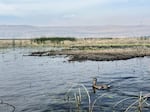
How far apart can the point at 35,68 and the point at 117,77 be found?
17.8 meters

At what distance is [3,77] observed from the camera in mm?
47125

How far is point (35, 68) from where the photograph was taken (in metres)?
57.0

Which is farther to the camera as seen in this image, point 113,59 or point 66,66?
point 113,59

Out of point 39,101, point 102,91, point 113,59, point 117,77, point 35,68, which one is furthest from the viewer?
point 113,59

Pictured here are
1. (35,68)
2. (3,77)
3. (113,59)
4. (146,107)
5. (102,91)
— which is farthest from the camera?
(113,59)

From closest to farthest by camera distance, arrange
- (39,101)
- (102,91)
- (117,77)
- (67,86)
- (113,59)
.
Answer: (39,101) < (102,91) < (67,86) < (117,77) < (113,59)

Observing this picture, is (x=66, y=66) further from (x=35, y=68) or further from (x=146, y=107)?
(x=146, y=107)

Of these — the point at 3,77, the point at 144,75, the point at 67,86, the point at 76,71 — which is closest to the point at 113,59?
the point at 76,71

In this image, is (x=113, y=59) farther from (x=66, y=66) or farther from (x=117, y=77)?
(x=117, y=77)

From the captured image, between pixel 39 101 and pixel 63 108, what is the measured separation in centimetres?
383

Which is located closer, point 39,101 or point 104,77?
point 39,101

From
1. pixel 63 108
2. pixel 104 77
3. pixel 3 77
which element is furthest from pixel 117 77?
pixel 63 108

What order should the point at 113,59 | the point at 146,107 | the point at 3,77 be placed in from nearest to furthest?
the point at 146,107 → the point at 3,77 → the point at 113,59

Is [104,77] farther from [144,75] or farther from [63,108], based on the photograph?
[63,108]
